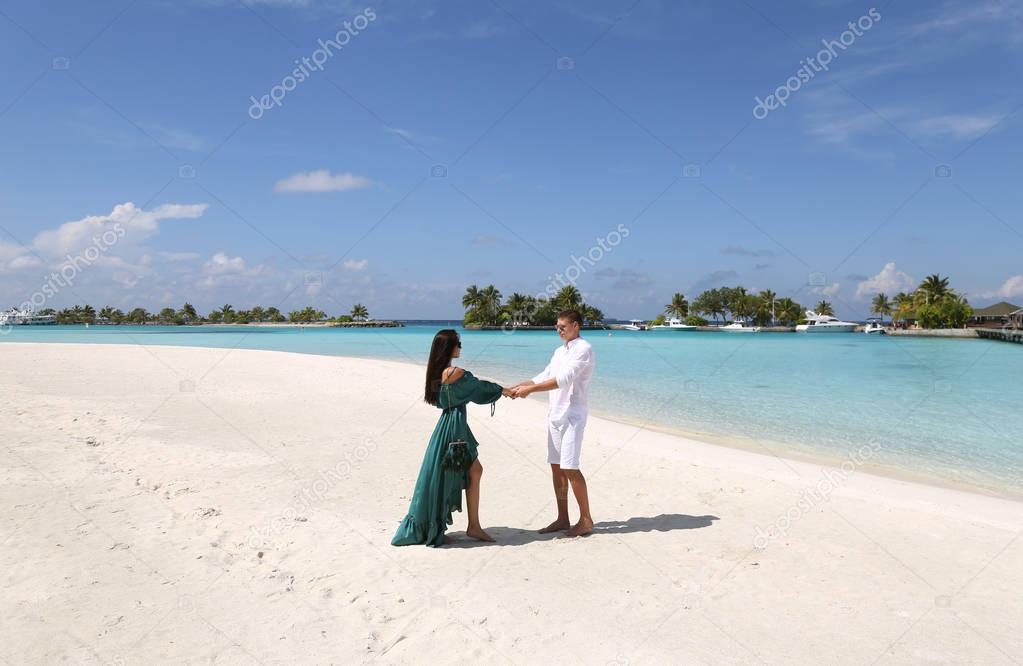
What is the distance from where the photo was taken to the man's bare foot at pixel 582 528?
6.02 meters

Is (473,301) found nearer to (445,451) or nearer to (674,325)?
(674,325)

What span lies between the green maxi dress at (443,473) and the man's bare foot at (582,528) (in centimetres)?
129

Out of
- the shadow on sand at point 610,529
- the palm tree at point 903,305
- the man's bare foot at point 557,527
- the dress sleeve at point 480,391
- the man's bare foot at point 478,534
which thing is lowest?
the shadow on sand at point 610,529

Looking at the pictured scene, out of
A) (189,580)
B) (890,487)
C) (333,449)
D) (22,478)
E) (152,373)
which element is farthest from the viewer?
(152,373)

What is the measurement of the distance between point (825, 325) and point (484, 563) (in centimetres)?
17060

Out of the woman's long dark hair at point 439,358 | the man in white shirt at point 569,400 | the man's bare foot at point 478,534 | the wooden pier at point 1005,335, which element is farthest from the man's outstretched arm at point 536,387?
the wooden pier at point 1005,335

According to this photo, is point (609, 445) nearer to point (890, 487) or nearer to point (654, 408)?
point (890, 487)

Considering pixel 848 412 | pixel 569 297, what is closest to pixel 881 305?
pixel 569 297

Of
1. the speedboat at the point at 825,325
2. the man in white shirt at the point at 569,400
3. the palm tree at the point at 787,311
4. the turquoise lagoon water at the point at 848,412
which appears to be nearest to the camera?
the man in white shirt at the point at 569,400

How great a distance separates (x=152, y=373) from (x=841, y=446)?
20.9 metres

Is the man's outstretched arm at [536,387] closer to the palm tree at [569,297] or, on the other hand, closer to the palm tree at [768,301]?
the palm tree at [569,297]

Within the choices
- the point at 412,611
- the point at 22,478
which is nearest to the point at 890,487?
the point at 412,611

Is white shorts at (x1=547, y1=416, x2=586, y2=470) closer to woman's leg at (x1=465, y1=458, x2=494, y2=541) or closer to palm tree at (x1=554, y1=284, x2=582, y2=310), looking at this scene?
woman's leg at (x1=465, y1=458, x2=494, y2=541)

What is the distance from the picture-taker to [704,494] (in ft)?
25.5
